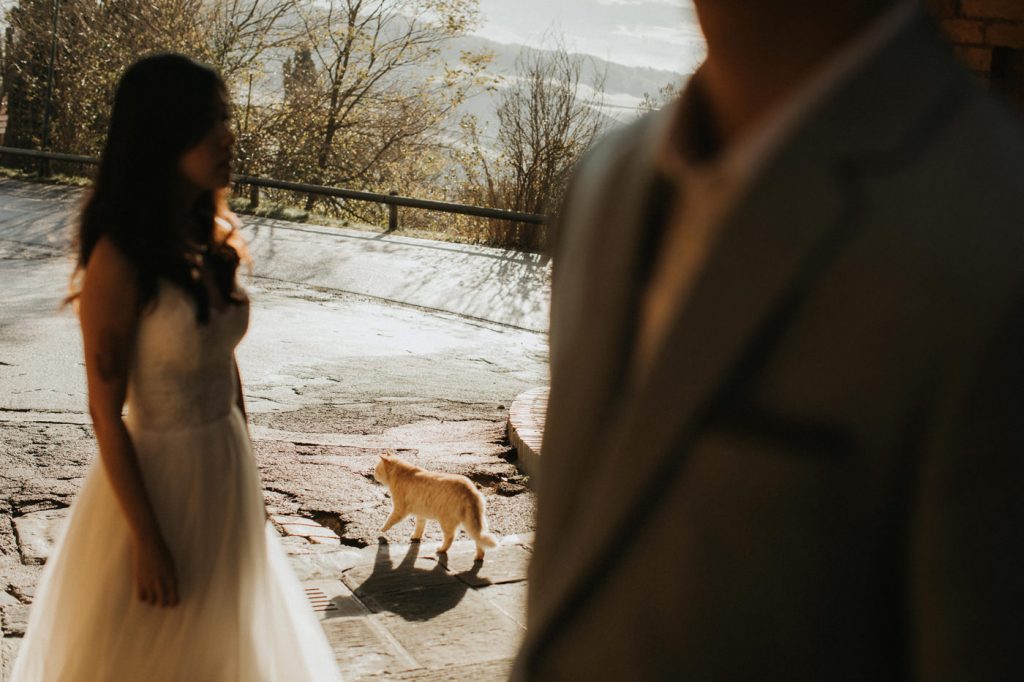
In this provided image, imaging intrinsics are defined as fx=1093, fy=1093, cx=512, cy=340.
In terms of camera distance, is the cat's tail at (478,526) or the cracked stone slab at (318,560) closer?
the cracked stone slab at (318,560)

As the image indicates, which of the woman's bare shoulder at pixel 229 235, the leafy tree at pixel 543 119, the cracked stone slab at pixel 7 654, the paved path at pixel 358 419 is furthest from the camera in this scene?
the leafy tree at pixel 543 119

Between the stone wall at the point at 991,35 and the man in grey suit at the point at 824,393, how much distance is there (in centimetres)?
355

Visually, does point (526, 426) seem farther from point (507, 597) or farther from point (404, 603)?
point (404, 603)

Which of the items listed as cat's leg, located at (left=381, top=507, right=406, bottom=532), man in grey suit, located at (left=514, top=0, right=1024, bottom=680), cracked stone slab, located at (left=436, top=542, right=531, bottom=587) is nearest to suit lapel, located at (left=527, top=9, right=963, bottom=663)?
→ man in grey suit, located at (left=514, top=0, right=1024, bottom=680)

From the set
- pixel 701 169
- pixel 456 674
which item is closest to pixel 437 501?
pixel 456 674

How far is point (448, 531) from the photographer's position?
5055 millimetres

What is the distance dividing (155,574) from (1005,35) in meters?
3.25

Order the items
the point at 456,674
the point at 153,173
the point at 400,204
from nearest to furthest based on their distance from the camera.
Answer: the point at 153,173 → the point at 456,674 → the point at 400,204

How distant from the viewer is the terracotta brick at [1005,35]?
377 centimetres

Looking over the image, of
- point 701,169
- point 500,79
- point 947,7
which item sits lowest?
point 701,169

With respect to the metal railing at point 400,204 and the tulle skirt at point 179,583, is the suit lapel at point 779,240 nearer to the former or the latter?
the tulle skirt at point 179,583

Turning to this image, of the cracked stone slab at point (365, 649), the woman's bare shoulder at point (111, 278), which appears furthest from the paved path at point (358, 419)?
the woman's bare shoulder at point (111, 278)

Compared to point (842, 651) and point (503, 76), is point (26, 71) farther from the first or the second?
point (842, 651)

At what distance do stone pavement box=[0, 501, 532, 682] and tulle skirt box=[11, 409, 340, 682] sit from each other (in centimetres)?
93
